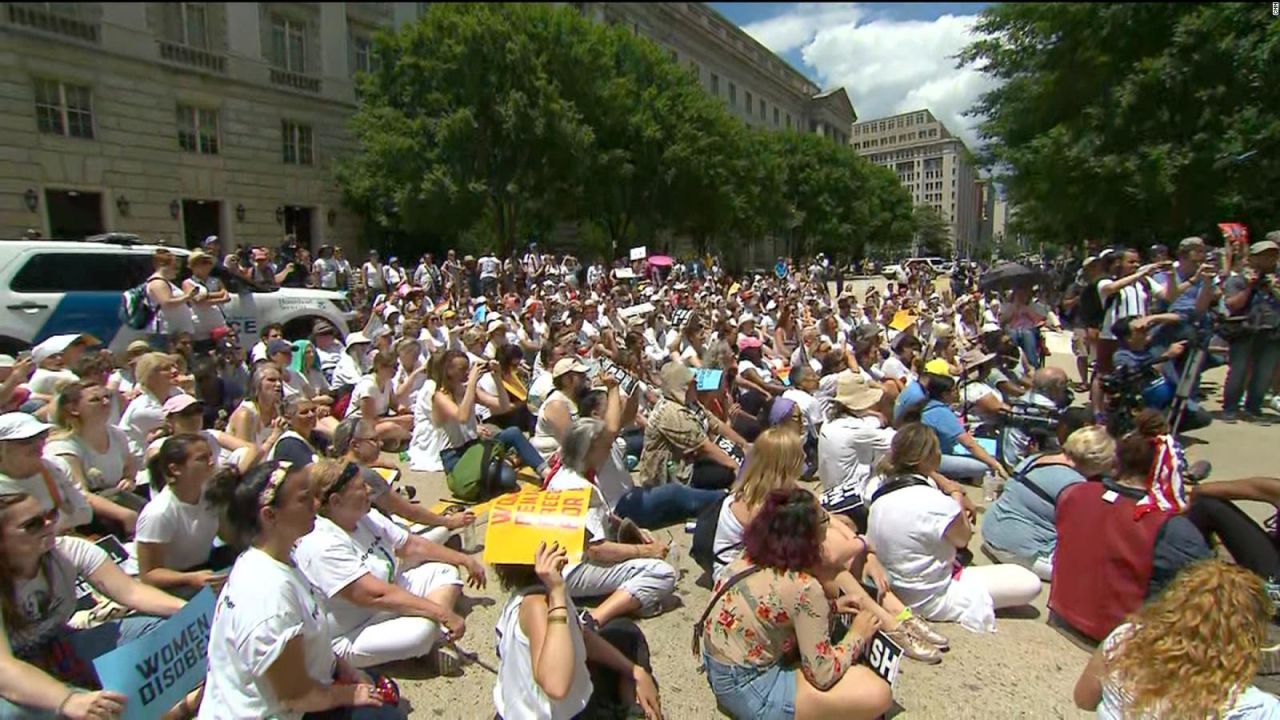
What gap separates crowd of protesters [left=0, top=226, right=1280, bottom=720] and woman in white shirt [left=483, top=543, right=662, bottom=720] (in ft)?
0.04

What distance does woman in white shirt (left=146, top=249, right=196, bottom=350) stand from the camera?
7883 millimetres

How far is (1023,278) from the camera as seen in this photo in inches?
398

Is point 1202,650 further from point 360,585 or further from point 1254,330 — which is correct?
point 1254,330

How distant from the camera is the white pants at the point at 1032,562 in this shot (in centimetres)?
470

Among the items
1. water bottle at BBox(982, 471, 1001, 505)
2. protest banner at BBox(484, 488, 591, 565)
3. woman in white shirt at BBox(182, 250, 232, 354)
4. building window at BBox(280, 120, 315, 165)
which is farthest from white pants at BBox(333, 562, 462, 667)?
building window at BBox(280, 120, 315, 165)

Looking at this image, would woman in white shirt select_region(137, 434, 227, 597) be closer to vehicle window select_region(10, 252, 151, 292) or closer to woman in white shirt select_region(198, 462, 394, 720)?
woman in white shirt select_region(198, 462, 394, 720)

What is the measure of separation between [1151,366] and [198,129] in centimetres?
2711

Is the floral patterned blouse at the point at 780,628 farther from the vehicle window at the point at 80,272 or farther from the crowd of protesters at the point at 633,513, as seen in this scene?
the vehicle window at the point at 80,272

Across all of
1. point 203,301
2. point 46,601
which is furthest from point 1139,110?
point 46,601

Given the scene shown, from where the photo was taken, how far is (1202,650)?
237cm

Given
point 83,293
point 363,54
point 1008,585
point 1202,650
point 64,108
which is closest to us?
point 1202,650

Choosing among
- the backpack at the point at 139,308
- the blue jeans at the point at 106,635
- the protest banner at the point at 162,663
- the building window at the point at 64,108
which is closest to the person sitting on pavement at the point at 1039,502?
the protest banner at the point at 162,663

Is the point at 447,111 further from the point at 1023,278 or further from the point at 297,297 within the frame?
the point at 1023,278

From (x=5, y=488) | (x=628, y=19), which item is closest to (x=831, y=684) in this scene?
(x=5, y=488)
